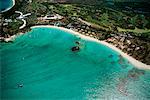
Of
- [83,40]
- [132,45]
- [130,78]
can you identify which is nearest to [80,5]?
[83,40]

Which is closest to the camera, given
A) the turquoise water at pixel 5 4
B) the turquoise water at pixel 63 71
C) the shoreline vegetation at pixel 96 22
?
the turquoise water at pixel 63 71

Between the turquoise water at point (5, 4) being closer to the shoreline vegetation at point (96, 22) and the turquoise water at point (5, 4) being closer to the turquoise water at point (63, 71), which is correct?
the shoreline vegetation at point (96, 22)

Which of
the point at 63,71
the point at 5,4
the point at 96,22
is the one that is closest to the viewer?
the point at 63,71

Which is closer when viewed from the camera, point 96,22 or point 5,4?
point 96,22

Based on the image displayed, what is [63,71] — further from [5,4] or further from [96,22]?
[5,4]

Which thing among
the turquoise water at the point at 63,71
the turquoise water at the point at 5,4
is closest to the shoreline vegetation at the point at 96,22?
the turquoise water at the point at 5,4

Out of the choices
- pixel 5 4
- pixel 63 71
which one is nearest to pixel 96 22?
pixel 63 71

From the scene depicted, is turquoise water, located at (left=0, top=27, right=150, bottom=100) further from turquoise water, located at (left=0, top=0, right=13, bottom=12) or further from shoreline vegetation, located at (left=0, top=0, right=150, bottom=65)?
turquoise water, located at (left=0, top=0, right=13, bottom=12)
